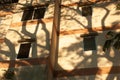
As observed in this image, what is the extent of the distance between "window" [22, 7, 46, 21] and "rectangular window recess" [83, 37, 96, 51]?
3.80m

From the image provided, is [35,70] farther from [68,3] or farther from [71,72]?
[68,3]

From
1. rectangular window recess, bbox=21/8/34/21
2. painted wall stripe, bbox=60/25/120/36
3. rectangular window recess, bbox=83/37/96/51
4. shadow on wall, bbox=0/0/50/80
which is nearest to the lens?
shadow on wall, bbox=0/0/50/80

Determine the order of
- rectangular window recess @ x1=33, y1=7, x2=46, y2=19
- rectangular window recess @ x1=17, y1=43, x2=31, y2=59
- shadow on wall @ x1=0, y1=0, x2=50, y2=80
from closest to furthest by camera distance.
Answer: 1. shadow on wall @ x1=0, y1=0, x2=50, y2=80
2. rectangular window recess @ x1=17, y1=43, x2=31, y2=59
3. rectangular window recess @ x1=33, y1=7, x2=46, y2=19

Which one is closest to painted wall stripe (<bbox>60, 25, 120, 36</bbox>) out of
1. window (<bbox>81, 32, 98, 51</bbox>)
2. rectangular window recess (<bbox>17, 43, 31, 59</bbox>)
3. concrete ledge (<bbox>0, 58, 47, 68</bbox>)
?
window (<bbox>81, 32, 98, 51</bbox>)

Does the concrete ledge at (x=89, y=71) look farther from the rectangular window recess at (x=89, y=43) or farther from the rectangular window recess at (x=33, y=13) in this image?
the rectangular window recess at (x=33, y=13)

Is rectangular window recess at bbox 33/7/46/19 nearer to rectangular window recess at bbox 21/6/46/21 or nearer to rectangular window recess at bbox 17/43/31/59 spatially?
rectangular window recess at bbox 21/6/46/21

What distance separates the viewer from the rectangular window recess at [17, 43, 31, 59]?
13125 millimetres

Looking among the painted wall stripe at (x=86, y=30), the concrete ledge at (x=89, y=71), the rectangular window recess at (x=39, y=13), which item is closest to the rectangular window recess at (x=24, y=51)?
the concrete ledge at (x=89, y=71)

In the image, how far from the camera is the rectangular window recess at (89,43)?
44.4 ft

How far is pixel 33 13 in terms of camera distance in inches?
634

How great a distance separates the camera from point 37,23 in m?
14.8

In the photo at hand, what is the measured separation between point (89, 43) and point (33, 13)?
5.06m

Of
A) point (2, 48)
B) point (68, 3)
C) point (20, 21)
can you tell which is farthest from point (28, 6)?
point (2, 48)

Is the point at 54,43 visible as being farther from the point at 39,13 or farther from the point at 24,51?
the point at 39,13
